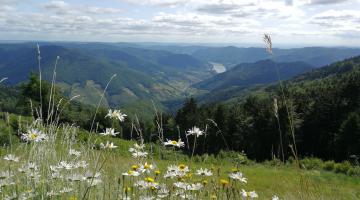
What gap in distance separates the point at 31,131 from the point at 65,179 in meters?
0.45

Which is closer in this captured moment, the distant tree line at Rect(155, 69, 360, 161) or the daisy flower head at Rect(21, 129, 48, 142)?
the daisy flower head at Rect(21, 129, 48, 142)

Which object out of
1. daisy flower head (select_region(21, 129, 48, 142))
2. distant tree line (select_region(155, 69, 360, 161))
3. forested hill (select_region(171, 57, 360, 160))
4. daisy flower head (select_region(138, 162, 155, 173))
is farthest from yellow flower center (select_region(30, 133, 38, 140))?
forested hill (select_region(171, 57, 360, 160))

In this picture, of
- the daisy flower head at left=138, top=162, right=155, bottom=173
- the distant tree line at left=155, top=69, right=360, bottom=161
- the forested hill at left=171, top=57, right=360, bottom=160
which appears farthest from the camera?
the forested hill at left=171, top=57, right=360, bottom=160

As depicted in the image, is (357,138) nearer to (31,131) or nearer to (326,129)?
(326,129)

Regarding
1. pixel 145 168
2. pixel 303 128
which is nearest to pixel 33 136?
pixel 145 168

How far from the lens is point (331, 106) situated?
52188 millimetres

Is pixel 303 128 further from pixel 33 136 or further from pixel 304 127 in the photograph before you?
pixel 33 136

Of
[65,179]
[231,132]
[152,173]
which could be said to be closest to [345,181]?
[152,173]

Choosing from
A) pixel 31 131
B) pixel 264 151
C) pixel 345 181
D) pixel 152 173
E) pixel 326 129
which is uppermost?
pixel 31 131

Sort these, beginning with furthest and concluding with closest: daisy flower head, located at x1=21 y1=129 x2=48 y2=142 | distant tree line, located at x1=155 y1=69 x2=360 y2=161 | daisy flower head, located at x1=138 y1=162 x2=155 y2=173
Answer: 1. distant tree line, located at x1=155 y1=69 x2=360 y2=161
2. daisy flower head, located at x1=138 y1=162 x2=155 y2=173
3. daisy flower head, located at x1=21 y1=129 x2=48 y2=142

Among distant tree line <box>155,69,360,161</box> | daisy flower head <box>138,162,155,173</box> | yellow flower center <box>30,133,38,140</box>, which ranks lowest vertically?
distant tree line <box>155,69,360,161</box>

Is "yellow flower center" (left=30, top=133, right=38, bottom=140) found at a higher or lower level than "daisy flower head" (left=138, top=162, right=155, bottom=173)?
higher

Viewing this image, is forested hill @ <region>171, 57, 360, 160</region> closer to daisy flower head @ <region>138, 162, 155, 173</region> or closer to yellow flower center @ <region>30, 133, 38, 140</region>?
daisy flower head @ <region>138, 162, 155, 173</region>

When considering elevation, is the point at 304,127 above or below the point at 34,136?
below
